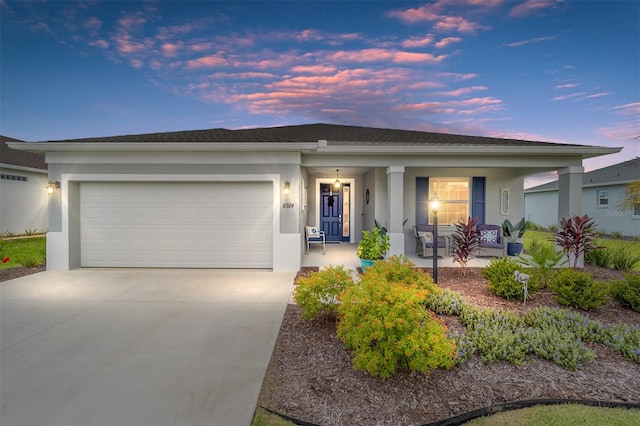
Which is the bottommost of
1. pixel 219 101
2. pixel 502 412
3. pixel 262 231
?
pixel 502 412

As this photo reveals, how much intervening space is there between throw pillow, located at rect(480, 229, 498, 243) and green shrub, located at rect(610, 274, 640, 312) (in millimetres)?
4210

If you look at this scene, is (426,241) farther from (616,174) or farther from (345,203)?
(616,174)

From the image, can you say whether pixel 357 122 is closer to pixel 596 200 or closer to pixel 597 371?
pixel 597 371

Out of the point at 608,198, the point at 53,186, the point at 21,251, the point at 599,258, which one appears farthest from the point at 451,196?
the point at 21,251

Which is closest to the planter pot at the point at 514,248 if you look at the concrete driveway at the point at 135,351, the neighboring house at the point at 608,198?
the concrete driveway at the point at 135,351

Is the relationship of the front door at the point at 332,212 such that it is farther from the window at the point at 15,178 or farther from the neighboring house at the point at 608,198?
the window at the point at 15,178

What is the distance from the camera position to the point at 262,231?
7691mm

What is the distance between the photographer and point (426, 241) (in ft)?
28.6

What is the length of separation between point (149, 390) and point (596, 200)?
2359 centimetres

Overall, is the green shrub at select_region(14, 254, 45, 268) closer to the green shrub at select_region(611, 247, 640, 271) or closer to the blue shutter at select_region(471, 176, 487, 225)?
the blue shutter at select_region(471, 176, 487, 225)

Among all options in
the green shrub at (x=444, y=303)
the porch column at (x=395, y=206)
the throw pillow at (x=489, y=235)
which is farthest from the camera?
the throw pillow at (x=489, y=235)

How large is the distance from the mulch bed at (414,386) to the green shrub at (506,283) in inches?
57.7

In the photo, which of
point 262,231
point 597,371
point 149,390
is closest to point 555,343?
point 597,371

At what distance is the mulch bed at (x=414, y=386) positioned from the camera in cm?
231
